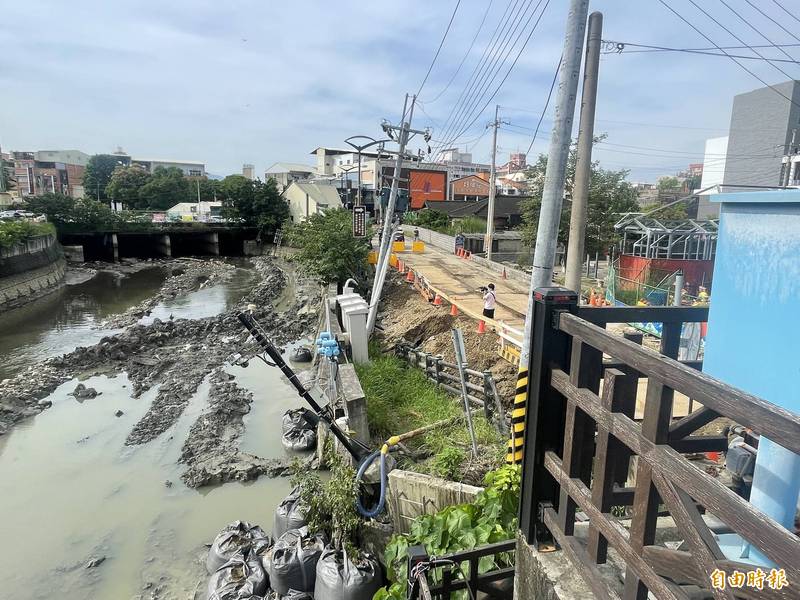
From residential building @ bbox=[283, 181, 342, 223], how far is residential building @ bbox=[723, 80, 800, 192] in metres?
38.9

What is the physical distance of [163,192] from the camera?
257 ft

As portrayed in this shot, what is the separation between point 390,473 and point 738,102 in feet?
184

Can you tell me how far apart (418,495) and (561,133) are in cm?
469

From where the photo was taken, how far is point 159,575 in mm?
7691

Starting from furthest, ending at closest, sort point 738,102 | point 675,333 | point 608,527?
1. point 738,102
2. point 675,333
3. point 608,527

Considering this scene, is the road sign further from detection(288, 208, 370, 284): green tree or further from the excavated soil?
the excavated soil

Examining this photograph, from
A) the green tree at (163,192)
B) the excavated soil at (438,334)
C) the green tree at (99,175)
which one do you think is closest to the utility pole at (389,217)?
the excavated soil at (438,334)

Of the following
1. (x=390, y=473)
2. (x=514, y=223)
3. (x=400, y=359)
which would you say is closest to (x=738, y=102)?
(x=514, y=223)

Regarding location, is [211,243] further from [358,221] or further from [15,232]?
[358,221]

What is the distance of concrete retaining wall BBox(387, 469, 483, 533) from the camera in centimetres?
594

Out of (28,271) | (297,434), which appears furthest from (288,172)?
(297,434)

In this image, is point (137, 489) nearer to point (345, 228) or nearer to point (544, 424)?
point (544, 424)

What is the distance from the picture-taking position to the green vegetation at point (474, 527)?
4699 mm

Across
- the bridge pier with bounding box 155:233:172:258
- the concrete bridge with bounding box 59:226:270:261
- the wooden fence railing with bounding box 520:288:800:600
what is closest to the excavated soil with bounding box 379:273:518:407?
the wooden fence railing with bounding box 520:288:800:600
